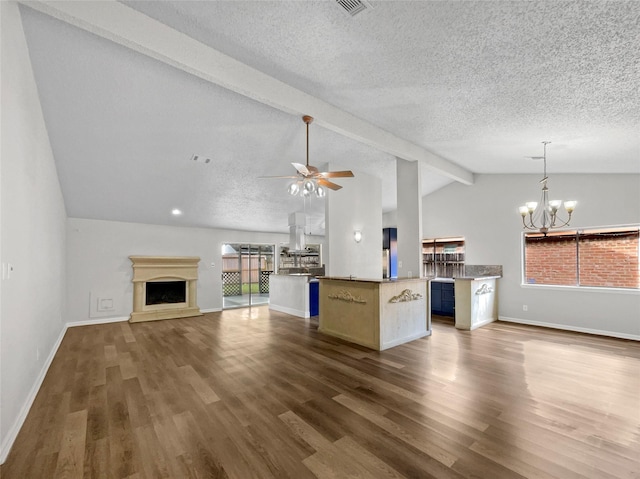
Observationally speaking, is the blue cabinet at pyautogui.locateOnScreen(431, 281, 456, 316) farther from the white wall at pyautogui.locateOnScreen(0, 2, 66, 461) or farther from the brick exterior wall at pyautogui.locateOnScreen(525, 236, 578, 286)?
the white wall at pyautogui.locateOnScreen(0, 2, 66, 461)

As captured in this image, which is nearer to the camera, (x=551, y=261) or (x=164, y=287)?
(x=551, y=261)

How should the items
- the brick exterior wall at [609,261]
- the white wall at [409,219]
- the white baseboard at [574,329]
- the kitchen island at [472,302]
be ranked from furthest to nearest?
1. the kitchen island at [472,302]
2. the white wall at [409,219]
3. the brick exterior wall at [609,261]
4. the white baseboard at [574,329]

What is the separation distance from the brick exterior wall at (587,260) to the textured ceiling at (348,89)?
55.4 inches

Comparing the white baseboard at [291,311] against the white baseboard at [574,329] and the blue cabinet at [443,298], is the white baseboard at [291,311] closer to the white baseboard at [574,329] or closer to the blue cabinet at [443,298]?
the blue cabinet at [443,298]

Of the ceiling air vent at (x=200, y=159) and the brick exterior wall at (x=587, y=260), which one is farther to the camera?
the brick exterior wall at (x=587, y=260)

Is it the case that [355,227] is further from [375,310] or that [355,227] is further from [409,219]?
[375,310]

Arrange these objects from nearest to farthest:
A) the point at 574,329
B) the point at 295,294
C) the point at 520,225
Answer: the point at 574,329 < the point at 520,225 < the point at 295,294

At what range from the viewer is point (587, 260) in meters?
5.64

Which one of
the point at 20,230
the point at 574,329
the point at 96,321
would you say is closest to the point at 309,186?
the point at 20,230

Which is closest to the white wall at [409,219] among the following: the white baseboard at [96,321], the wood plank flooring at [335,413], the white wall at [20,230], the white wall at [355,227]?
the white wall at [355,227]

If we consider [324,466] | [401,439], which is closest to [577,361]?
[401,439]

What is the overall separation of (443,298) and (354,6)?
640cm

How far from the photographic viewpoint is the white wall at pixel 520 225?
5113 mm

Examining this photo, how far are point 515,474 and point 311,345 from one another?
309 cm
